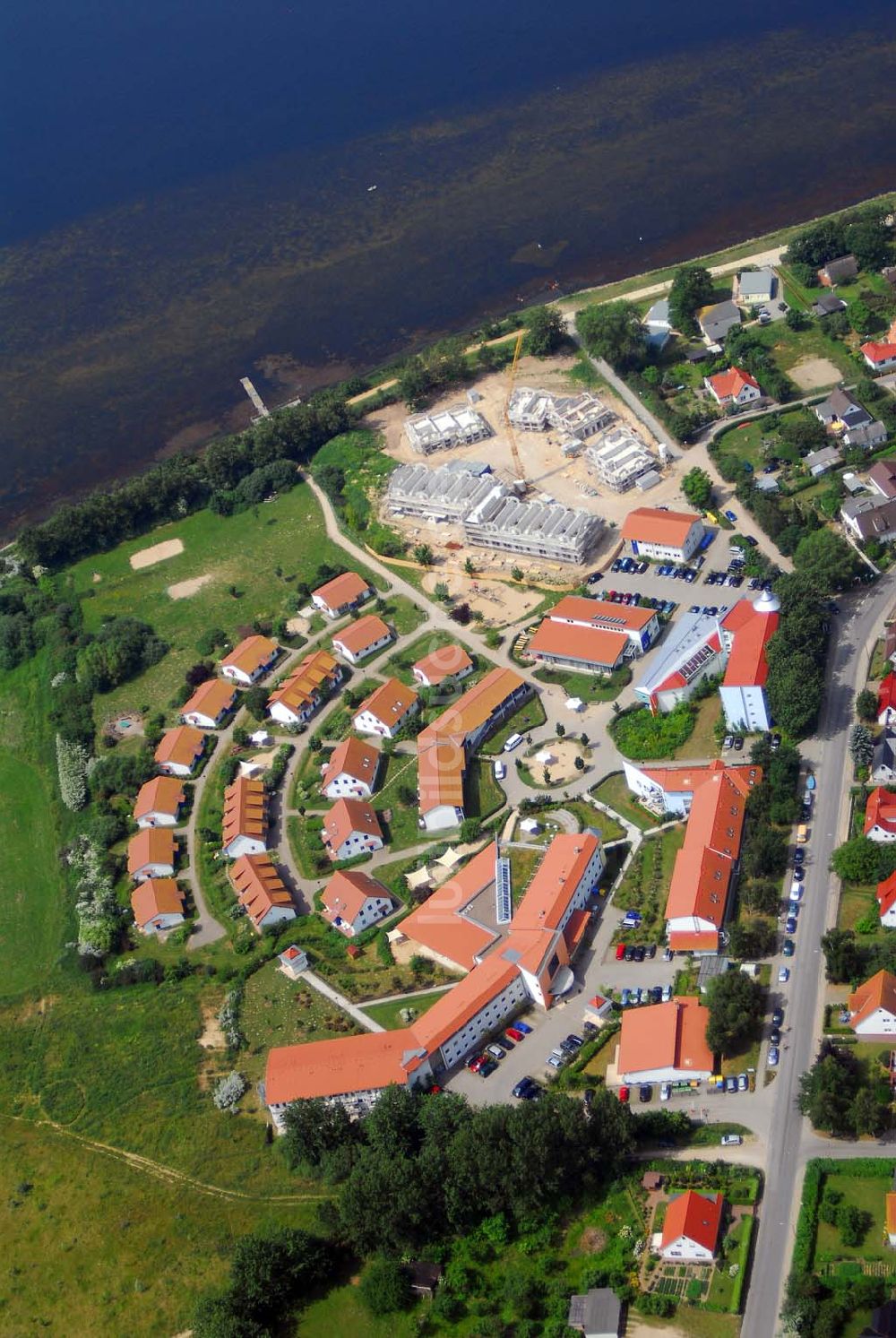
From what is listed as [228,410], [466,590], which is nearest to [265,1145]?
[466,590]

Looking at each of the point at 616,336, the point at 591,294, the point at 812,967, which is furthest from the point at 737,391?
the point at 812,967

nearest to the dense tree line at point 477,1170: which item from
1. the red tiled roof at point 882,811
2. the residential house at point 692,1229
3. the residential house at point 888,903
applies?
the residential house at point 692,1229

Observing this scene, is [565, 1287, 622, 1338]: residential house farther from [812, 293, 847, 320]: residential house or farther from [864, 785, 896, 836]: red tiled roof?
[812, 293, 847, 320]: residential house

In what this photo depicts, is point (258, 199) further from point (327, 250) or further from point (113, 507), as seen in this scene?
point (113, 507)

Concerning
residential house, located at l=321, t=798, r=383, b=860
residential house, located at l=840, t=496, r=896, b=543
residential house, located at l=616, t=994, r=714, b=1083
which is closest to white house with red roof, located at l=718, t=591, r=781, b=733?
residential house, located at l=840, t=496, r=896, b=543

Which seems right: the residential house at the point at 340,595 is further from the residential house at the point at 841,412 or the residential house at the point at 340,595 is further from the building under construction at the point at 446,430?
the residential house at the point at 841,412
